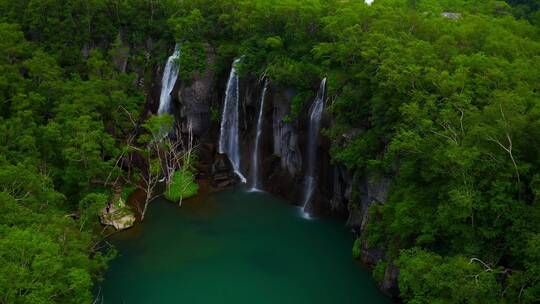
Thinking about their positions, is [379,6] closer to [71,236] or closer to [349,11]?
[349,11]

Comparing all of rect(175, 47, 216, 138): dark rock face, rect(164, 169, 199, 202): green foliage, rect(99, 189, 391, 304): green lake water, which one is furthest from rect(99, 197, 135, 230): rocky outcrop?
rect(175, 47, 216, 138): dark rock face

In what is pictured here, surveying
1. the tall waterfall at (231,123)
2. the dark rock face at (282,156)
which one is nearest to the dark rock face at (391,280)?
the dark rock face at (282,156)

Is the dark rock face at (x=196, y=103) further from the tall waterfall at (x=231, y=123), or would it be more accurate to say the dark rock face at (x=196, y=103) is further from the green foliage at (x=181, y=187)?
the green foliage at (x=181, y=187)

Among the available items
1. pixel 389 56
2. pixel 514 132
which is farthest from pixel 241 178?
pixel 514 132

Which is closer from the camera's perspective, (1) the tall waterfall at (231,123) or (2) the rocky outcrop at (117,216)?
(2) the rocky outcrop at (117,216)

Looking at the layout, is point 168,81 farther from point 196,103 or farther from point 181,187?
point 181,187
